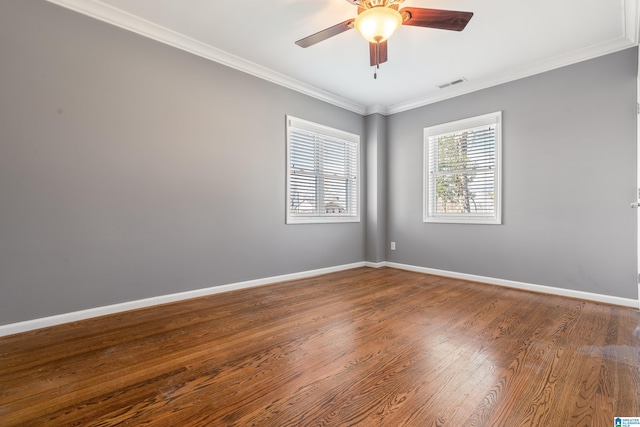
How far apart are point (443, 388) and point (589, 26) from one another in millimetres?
3518

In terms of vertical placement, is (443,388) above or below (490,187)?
below

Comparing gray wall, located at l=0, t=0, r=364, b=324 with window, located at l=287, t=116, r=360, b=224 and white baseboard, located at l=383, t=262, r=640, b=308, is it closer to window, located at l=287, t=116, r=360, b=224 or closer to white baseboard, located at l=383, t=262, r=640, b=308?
window, located at l=287, t=116, r=360, b=224

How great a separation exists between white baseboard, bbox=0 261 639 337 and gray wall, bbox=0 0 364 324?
6cm

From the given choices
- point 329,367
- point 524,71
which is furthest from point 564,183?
point 329,367

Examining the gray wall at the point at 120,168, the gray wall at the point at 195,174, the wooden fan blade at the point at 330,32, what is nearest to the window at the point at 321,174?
the gray wall at the point at 195,174

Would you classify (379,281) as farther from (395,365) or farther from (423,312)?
(395,365)

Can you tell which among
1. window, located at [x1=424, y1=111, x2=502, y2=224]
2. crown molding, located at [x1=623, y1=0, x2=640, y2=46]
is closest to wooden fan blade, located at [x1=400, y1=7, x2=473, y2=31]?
crown molding, located at [x1=623, y1=0, x2=640, y2=46]

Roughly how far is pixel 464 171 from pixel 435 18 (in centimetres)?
249

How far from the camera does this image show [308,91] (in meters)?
4.25

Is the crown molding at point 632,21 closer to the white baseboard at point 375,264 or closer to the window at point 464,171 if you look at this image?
the window at point 464,171

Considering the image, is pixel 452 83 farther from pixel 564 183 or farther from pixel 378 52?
pixel 378 52

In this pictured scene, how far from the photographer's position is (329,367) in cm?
176

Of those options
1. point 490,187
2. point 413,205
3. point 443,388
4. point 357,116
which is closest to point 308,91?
point 357,116

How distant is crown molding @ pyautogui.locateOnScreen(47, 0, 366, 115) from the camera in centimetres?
255
